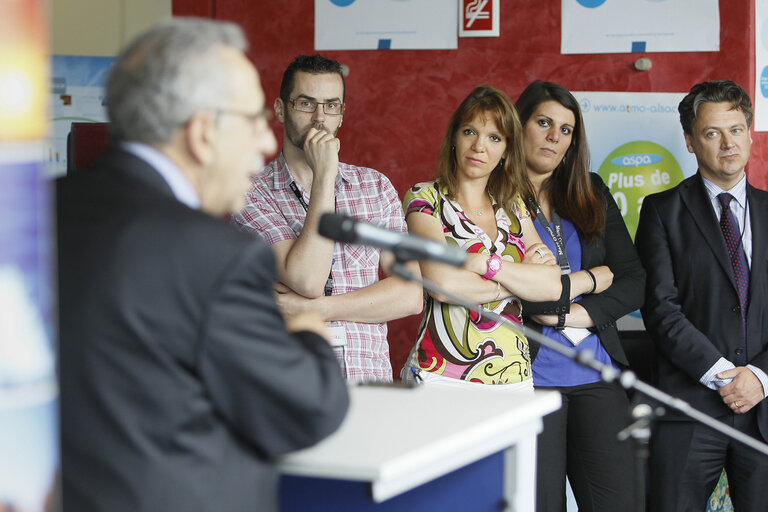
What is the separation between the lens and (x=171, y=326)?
1.23 m

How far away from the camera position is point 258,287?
1299mm

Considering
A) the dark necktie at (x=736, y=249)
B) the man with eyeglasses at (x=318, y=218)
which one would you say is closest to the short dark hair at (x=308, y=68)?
the man with eyeglasses at (x=318, y=218)

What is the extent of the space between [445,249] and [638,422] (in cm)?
56

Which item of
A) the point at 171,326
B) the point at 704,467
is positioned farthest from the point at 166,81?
the point at 704,467

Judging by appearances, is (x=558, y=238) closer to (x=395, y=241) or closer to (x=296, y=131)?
(x=296, y=131)

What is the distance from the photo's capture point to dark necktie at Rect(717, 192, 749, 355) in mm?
3211

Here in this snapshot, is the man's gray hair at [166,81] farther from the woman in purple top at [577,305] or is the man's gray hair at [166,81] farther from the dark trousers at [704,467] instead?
the dark trousers at [704,467]

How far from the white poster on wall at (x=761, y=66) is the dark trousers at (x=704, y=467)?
1.57 metres

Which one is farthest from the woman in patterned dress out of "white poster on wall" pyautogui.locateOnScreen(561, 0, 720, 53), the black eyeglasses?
"white poster on wall" pyautogui.locateOnScreen(561, 0, 720, 53)

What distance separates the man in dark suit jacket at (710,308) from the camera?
10.3ft

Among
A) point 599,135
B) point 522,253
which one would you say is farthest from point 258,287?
point 599,135

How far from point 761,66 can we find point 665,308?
1.53 meters

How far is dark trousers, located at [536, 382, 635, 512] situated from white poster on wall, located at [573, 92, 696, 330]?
109cm

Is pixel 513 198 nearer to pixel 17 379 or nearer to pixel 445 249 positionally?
pixel 445 249
